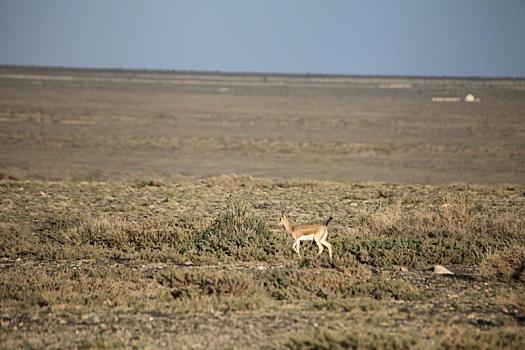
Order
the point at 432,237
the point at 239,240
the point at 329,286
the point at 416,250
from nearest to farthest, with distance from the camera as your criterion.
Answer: the point at 329,286 < the point at 416,250 < the point at 239,240 < the point at 432,237

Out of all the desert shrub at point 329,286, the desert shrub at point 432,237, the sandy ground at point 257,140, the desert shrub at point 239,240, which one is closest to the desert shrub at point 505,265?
the desert shrub at point 432,237

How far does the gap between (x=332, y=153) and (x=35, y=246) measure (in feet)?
87.2

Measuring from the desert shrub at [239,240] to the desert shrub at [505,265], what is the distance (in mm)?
3101

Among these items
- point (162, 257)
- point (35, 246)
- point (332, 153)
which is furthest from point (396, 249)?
point (332, 153)

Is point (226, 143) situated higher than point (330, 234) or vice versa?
point (226, 143)

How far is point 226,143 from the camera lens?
134 ft

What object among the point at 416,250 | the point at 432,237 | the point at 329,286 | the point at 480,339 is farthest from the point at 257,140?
the point at 480,339

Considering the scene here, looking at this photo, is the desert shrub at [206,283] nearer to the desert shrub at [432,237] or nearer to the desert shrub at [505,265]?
the desert shrub at [432,237]

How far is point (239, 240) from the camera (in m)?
12.6

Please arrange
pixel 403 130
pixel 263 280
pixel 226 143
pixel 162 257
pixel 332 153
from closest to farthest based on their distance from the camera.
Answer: pixel 263 280 → pixel 162 257 → pixel 332 153 → pixel 226 143 → pixel 403 130

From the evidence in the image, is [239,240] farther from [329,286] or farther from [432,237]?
[432,237]

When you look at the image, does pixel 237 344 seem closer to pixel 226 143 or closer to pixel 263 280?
pixel 263 280

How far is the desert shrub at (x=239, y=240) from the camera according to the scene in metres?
12.2

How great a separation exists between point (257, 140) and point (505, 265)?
104ft
